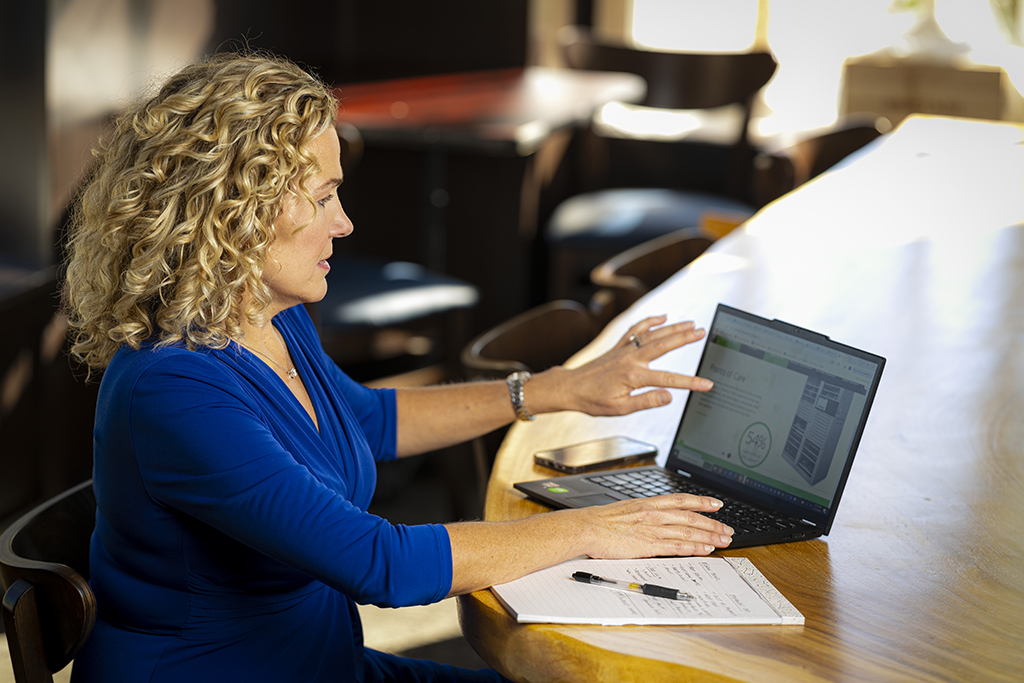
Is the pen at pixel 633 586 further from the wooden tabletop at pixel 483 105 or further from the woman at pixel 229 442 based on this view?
the wooden tabletop at pixel 483 105

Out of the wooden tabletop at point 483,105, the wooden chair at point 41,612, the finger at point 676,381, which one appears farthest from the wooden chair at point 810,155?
the wooden chair at point 41,612

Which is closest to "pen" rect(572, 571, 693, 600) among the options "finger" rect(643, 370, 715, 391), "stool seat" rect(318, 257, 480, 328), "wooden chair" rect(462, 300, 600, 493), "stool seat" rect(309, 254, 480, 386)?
"finger" rect(643, 370, 715, 391)

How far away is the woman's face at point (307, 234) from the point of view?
4.66 feet

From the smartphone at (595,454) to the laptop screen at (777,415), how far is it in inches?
3.0

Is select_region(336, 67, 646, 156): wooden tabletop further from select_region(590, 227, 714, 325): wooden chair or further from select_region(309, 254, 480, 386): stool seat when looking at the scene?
select_region(590, 227, 714, 325): wooden chair

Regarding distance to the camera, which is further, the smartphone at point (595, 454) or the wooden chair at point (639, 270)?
the wooden chair at point (639, 270)

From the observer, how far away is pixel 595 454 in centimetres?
167

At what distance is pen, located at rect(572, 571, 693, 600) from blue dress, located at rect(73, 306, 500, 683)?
16cm

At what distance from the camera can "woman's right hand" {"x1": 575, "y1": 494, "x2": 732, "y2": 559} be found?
1.34 m

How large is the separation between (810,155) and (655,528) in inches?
135

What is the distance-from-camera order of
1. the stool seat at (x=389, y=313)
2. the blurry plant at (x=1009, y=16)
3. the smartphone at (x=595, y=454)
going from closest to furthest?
the smartphone at (x=595, y=454), the stool seat at (x=389, y=313), the blurry plant at (x=1009, y=16)

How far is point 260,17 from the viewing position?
4301mm

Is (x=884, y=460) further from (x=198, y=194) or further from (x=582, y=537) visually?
(x=198, y=194)

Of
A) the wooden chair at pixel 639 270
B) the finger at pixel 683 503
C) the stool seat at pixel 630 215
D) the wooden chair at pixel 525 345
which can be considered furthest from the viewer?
the stool seat at pixel 630 215
